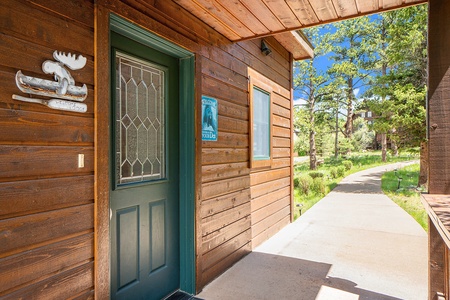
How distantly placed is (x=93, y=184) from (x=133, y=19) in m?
1.04

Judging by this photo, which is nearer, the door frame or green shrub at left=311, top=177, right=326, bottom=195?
the door frame

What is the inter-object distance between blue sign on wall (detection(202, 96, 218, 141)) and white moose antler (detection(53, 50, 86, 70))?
3.75 feet

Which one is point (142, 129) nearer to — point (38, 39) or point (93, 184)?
point (93, 184)

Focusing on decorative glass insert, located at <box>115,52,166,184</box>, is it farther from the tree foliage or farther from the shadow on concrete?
the tree foliage

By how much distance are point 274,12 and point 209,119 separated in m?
1.02

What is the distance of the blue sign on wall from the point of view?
2.48m

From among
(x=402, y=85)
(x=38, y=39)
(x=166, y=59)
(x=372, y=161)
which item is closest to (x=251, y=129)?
(x=166, y=59)

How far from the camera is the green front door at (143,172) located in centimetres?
188

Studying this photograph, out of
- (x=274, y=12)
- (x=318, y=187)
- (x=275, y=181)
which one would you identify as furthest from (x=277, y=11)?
(x=318, y=187)

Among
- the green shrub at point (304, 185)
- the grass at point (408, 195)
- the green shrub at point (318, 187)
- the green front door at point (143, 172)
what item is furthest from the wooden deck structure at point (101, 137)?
the green shrub at point (318, 187)

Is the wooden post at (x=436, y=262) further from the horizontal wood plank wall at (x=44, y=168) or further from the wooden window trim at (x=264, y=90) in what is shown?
the horizontal wood plank wall at (x=44, y=168)

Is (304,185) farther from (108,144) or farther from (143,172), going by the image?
(108,144)

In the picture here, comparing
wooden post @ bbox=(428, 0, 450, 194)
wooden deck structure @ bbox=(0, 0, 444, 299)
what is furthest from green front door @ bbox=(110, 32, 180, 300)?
wooden post @ bbox=(428, 0, 450, 194)

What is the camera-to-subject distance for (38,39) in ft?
4.29
